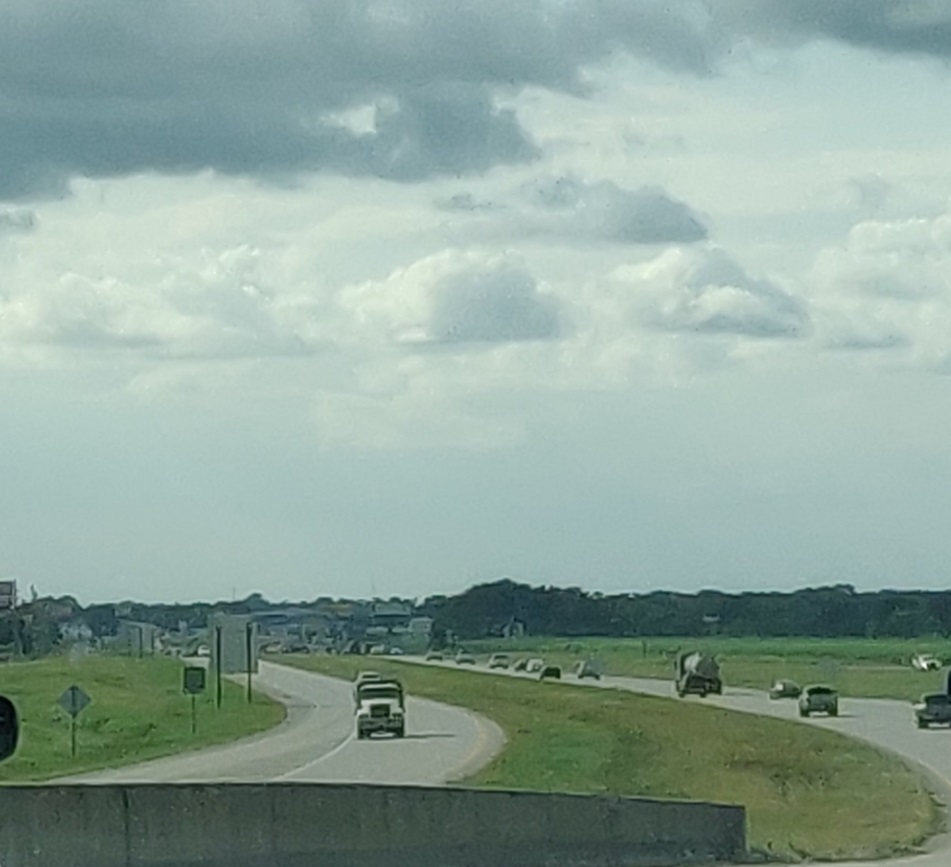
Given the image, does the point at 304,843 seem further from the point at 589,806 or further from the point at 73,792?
the point at 589,806

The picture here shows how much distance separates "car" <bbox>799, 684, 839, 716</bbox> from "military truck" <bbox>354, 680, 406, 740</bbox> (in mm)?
14530

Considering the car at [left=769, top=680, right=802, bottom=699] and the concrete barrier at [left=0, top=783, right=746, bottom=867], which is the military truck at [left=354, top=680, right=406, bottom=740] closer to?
the car at [left=769, top=680, right=802, bottom=699]

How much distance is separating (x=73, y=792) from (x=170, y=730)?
60.4 m

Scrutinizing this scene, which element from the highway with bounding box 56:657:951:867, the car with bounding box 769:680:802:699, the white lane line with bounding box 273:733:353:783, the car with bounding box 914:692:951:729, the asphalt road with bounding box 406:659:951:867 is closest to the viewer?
the asphalt road with bounding box 406:659:951:867

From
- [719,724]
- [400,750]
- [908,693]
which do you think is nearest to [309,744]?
[400,750]

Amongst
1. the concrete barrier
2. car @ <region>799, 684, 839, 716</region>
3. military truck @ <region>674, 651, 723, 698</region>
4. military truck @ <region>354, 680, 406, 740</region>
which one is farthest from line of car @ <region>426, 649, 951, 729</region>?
the concrete barrier

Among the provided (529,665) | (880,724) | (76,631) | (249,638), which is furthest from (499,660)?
(249,638)

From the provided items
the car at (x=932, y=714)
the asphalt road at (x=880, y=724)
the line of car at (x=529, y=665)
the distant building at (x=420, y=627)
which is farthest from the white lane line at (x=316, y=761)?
the line of car at (x=529, y=665)

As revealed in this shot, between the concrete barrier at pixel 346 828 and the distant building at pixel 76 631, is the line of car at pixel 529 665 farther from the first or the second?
the concrete barrier at pixel 346 828

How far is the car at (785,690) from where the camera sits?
352 feet

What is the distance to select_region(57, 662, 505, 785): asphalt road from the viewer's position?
5662 cm

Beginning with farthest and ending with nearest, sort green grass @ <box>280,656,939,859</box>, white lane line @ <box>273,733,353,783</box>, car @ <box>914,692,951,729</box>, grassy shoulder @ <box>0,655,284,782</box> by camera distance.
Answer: car @ <box>914,692,951,729</box> → grassy shoulder @ <box>0,655,284,782</box> → white lane line @ <box>273,733,353,783</box> → green grass @ <box>280,656,939,859</box>

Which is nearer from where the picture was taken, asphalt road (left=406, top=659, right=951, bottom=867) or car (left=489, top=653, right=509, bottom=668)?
asphalt road (left=406, top=659, right=951, bottom=867)

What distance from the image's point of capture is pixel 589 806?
24.8 metres
